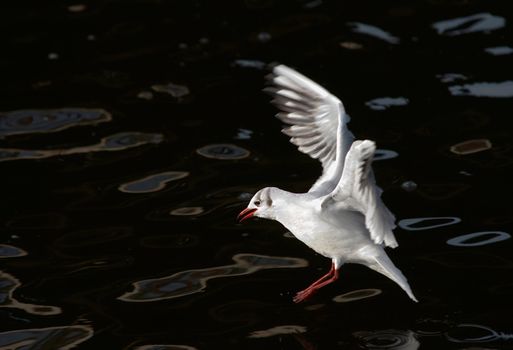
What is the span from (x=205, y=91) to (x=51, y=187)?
216cm

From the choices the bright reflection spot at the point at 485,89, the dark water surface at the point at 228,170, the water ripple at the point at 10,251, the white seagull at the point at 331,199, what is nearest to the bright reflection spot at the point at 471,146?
the dark water surface at the point at 228,170

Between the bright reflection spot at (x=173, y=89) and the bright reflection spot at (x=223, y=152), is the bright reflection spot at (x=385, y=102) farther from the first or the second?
the bright reflection spot at (x=173, y=89)

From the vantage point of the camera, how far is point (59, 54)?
11.1 m

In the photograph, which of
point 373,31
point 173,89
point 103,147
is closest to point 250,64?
point 173,89

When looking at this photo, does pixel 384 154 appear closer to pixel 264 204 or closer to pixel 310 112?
pixel 310 112

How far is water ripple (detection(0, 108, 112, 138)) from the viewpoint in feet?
32.2

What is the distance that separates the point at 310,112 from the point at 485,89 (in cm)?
304

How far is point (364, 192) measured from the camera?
609 centimetres

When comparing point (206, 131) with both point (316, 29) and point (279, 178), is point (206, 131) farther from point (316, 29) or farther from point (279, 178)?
point (316, 29)

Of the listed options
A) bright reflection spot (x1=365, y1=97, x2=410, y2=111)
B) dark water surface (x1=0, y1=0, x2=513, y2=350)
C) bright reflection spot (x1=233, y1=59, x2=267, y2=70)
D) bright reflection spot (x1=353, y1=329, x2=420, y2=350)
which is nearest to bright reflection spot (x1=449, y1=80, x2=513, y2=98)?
dark water surface (x1=0, y1=0, x2=513, y2=350)

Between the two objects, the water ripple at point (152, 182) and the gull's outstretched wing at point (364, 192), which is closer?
the gull's outstretched wing at point (364, 192)

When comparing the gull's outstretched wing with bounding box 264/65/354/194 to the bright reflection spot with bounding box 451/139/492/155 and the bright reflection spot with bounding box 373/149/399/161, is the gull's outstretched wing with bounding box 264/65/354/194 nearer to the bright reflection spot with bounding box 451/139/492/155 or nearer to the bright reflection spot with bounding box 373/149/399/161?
the bright reflection spot with bounding box 373/149/399/161

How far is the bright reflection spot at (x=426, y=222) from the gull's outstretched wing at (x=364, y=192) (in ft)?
4.81

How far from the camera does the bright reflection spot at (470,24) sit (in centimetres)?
1091
